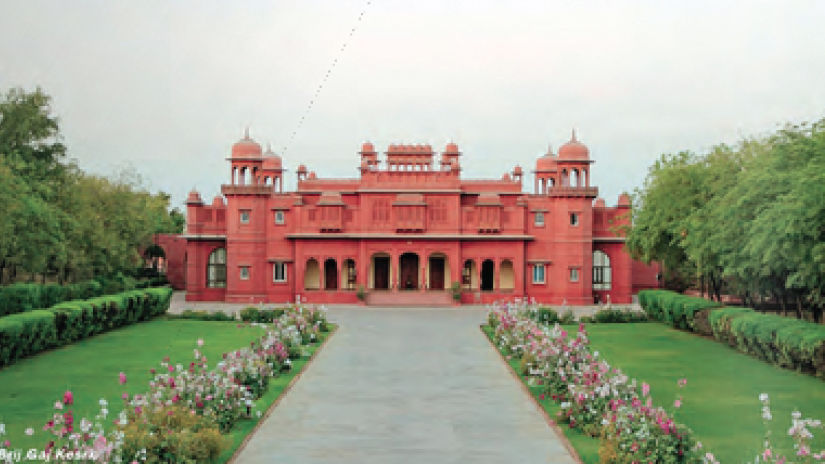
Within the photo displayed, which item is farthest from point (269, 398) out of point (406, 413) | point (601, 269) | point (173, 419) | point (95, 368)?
point (601, 269)

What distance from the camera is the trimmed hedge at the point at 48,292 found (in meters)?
31.8

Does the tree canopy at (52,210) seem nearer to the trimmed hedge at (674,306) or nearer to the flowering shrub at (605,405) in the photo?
the flowering shrub at (605,405)

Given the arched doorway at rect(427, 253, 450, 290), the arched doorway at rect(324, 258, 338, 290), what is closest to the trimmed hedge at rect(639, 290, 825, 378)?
the arched doorway at rect(427, 253, 450, 290)

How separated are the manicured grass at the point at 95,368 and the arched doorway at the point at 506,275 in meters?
20.4

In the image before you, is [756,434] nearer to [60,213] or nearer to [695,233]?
[695,233]

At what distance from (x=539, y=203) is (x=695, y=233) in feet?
55.0

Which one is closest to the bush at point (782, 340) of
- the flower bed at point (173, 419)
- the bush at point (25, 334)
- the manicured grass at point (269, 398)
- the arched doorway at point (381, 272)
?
the manicured grass at point (269, 398)

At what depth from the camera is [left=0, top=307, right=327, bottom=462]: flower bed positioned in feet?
31.0

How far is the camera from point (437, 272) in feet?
165

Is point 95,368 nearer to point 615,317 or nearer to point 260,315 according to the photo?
point 260,315

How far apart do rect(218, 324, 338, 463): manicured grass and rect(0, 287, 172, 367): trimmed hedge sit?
776 centimetres

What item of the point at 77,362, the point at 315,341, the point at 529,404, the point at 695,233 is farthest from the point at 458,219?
the point at 529,404

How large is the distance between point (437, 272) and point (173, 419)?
3852cm

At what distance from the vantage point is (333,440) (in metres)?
14.0
